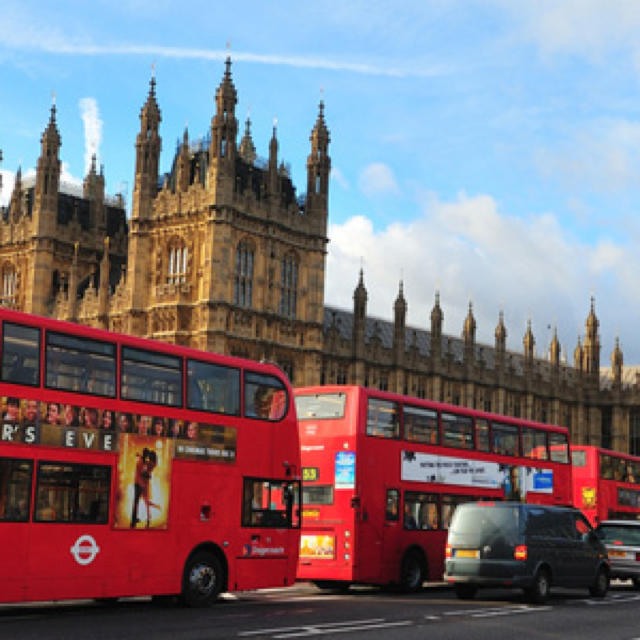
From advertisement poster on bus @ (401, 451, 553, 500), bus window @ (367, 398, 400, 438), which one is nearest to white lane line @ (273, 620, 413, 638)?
bus window @ (367, 398, 400, 438)

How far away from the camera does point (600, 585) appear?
23969 millimetres

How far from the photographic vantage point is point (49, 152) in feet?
232

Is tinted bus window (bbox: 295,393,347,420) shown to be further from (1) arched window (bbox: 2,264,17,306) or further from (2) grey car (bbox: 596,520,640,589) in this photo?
(1) arched window (bbox: 2,264,17,306)

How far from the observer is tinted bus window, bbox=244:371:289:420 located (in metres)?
19.9

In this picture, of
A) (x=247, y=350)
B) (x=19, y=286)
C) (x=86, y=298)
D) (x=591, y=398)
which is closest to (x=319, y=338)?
(x=247, y=350)

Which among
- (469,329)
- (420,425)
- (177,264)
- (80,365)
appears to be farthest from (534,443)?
(469,329)

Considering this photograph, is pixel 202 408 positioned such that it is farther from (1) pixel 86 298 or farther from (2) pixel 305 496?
(1) pixel 86 298

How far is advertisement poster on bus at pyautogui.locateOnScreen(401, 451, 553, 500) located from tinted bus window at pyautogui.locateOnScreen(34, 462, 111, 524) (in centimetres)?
904

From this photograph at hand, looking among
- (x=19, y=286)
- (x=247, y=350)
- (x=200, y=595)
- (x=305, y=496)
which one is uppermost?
(x=19, y=286)

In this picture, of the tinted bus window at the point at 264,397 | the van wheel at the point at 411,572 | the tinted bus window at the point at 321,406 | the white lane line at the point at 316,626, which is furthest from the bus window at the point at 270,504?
the van wheel at the point at 411,572

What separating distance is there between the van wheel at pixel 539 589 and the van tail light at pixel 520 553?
1.96 ft

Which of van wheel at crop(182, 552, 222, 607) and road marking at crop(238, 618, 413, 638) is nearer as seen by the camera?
road marking at crop(238, 618, 413, 638)

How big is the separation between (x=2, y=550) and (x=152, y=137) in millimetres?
49554

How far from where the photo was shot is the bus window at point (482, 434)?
2697cm
